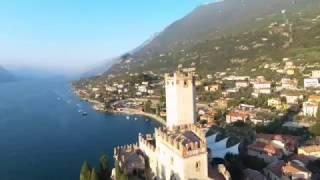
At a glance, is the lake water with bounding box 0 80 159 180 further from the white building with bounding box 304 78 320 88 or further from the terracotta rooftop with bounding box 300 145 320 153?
the white building with bounding box 304 78 320 88

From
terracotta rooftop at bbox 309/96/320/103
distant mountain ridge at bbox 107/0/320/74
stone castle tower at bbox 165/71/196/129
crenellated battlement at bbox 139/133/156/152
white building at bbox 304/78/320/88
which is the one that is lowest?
terracotta rooftop at bbox 309/96/320/103

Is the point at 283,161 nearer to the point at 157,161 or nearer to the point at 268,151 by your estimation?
the point at 268,151

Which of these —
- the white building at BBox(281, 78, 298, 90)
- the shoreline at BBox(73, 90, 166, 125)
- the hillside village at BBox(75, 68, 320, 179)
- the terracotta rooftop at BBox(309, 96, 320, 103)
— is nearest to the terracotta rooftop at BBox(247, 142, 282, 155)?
the hillside village at BBox(75, 68, 320, 179)

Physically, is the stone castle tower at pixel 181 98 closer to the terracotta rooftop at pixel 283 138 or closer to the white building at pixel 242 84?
the terracotta rooftop at pixel 283 138

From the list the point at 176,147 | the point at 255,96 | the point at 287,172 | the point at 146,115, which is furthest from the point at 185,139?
the point at 255,96

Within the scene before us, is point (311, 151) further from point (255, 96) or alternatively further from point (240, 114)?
point (255, 96)
